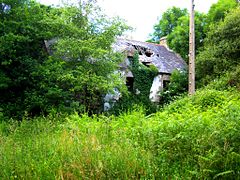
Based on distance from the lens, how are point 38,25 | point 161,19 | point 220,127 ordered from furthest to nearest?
point 161,19
point 38,25
point 220,127

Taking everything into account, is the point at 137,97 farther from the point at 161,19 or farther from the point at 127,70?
the point at 161,19

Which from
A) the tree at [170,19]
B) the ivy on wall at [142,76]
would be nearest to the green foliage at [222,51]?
the ivy on wall at [142,76]

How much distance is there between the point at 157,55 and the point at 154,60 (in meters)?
1.32

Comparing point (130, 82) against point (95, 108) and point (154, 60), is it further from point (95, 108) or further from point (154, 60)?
point (95, 108)

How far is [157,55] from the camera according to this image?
79.7 ft

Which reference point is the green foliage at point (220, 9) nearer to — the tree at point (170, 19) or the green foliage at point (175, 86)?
the green foliage at point (175, 86)

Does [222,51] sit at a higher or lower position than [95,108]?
higher

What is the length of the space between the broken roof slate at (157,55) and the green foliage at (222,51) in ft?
11.6

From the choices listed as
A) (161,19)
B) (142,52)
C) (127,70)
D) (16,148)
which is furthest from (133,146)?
(161,19)

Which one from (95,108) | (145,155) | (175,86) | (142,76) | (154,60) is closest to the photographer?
(145,155)

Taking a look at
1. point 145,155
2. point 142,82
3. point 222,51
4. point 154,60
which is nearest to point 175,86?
point 142,82

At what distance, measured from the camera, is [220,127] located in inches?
192

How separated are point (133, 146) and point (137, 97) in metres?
15.3

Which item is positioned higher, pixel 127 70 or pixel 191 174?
pixel 127 70
